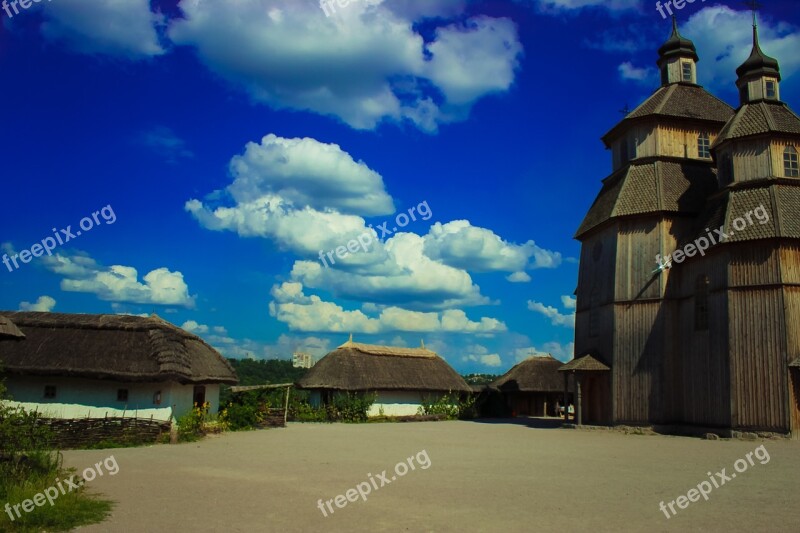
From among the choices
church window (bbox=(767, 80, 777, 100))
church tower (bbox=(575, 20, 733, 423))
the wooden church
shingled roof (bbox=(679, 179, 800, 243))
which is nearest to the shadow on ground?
the wooden church

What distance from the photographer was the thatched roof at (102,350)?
21047 mm

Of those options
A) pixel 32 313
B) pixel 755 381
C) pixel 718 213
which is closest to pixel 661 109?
pixel 718 213

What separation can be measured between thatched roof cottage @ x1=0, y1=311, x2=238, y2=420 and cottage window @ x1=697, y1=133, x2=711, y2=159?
23.4m

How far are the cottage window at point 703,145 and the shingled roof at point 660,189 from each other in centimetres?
63

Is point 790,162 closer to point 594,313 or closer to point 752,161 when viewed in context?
point 752,161

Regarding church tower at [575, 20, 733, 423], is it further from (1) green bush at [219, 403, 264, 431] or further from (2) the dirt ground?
(1) green bush at [219, 403, 264, 431]

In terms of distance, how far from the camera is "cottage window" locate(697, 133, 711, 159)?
2803 centimetres

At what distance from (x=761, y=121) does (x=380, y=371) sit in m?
22.9

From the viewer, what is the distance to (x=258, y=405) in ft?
89.4

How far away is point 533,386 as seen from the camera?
40.5m

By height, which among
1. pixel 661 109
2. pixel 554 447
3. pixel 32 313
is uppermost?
pixel 661 109

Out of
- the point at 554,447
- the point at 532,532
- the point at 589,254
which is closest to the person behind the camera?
the point at 532,532

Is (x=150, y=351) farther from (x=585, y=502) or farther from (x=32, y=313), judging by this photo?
(x=585, y=502)

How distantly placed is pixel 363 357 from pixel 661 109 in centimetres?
2088
